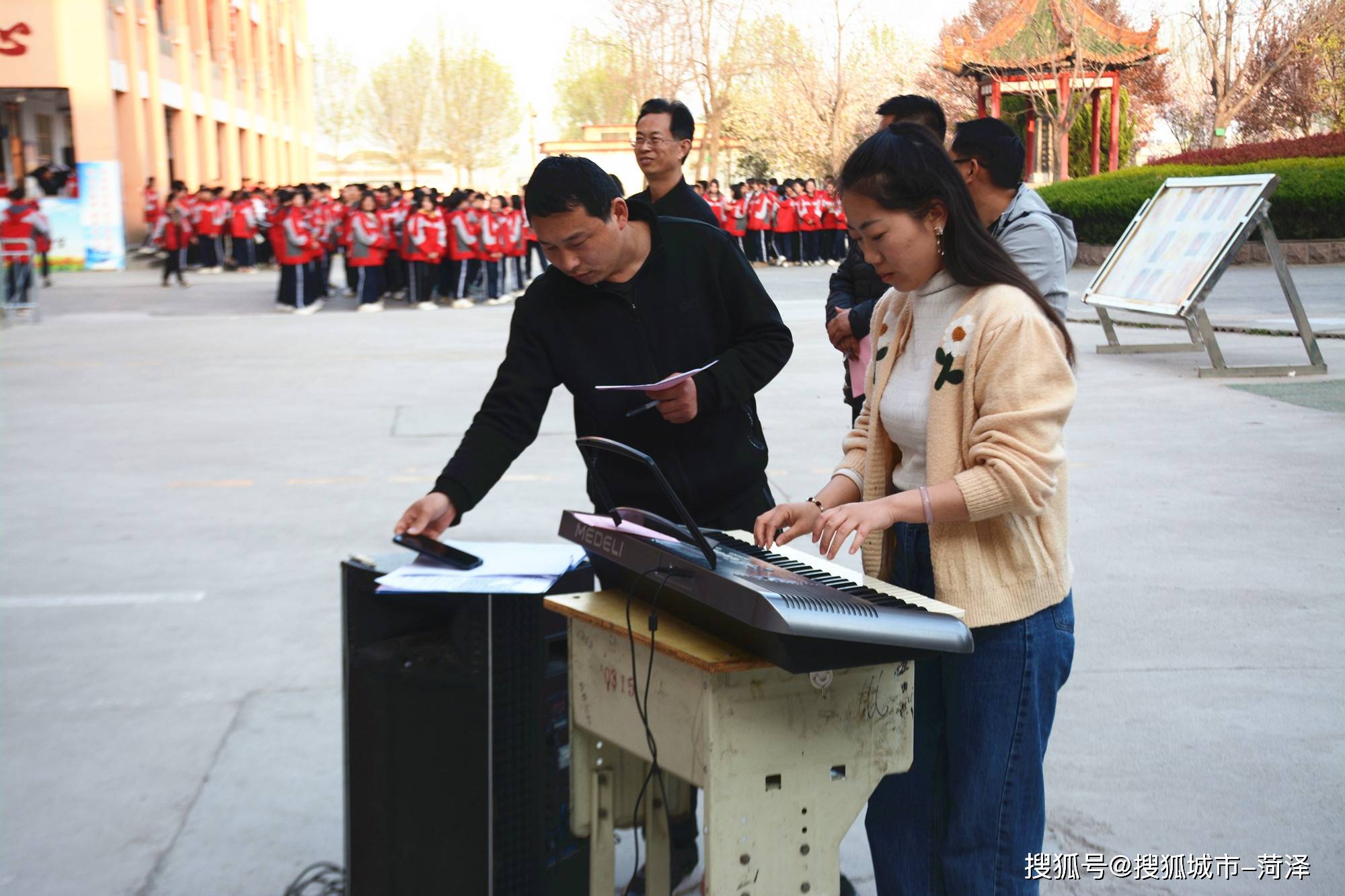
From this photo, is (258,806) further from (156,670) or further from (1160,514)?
(1160,514)

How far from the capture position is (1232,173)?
25672 mm

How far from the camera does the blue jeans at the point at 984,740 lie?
249cm

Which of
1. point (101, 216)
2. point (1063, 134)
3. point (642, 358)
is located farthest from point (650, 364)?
point (1063, 134)

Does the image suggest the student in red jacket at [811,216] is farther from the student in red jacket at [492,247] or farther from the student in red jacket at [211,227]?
the student in red jacket at [211,227]

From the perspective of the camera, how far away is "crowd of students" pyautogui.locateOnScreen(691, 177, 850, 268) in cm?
3100

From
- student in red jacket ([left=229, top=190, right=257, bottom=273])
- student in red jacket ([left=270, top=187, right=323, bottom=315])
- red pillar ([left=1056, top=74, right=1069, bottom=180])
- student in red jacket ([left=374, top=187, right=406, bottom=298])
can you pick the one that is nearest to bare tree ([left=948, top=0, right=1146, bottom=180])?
red pillar ([left=1056, top=74, right=1069, bottom=180])

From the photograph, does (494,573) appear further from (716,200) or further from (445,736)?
(716,200)

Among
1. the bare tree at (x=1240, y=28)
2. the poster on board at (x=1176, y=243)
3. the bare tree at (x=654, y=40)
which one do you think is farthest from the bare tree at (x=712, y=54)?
the poster on board at (x=1176, y=243)

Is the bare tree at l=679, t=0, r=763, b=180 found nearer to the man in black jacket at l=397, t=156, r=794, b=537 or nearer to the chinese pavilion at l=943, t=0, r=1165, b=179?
the chinese pavilion at l=943, t=0, r=1165, b=179

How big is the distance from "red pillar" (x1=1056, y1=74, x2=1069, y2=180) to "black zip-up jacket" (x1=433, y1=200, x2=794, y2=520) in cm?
3049

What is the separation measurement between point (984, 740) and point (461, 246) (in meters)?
19.9

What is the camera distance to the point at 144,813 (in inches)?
149

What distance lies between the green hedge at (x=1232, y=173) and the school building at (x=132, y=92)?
20530mm

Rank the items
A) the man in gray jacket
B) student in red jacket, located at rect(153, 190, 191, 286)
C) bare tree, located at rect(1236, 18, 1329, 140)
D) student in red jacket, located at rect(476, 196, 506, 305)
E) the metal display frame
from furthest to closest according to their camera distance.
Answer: bare tree, located at rect(1236, 18, 1329, 140), student in red jacket, located at rect(153, 190, 191, 286), student in red jacket, located at rect(476, 196, 506, 305), the metal display frame, the man in gray jacket
